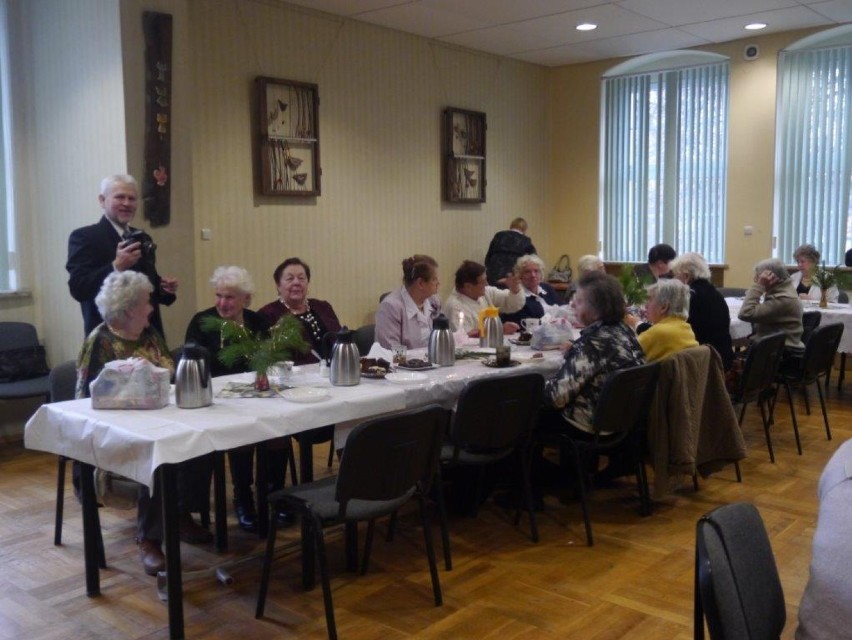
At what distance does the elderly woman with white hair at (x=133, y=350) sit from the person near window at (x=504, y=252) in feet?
16.3

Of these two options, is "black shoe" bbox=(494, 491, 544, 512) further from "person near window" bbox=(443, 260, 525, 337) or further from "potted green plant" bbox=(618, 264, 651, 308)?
"potted green plant" bbox=(618, 264, 651, 308)

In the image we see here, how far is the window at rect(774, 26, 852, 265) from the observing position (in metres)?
7.47

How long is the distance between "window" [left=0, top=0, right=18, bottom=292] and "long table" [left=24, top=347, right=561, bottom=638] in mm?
2832

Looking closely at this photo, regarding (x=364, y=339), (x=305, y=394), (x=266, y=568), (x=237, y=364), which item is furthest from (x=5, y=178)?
(x=266, y=568)

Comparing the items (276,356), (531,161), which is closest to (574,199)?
(531,161)

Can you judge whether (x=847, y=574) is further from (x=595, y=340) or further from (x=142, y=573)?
(x=142, y=573)

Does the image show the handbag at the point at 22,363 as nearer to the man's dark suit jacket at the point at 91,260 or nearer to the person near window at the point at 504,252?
the man's dark suit jacket at the point at 91,260

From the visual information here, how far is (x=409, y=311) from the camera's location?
4.70m

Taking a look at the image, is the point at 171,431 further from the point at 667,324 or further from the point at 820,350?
the point at 820,350

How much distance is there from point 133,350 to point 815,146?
647 centimetres

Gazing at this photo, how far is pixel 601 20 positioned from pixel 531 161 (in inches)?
84.2

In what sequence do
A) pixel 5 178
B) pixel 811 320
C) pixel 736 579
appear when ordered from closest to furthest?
pixel 736 579
pixel 5 178
pixel 811 320

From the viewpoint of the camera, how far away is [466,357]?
4.27 metres

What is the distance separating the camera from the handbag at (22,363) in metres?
5.20
